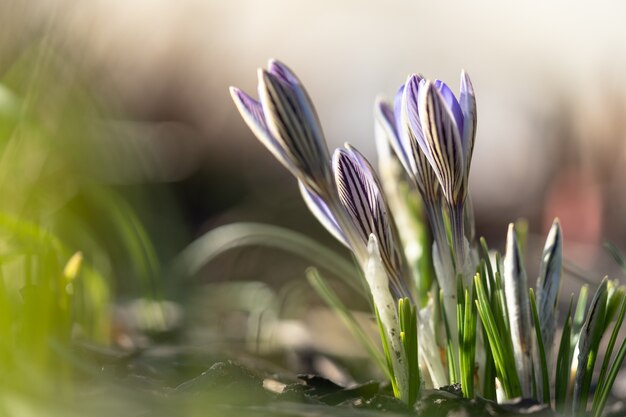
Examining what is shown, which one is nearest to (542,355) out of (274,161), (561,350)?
(561,350)

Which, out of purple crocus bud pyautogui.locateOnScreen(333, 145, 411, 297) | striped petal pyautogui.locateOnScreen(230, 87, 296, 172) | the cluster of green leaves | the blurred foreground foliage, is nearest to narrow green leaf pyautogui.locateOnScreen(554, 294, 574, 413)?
the cluster of green leaves

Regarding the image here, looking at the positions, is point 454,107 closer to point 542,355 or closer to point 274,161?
point 542,355

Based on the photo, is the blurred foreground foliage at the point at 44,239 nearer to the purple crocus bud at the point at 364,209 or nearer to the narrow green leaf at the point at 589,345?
the purple crocus bud at the point at 364,209

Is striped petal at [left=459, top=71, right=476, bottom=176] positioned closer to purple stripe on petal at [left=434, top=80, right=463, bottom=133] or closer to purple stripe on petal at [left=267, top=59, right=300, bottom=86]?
purple stripe on petal at [left=434, top=80, right=463, bottom=133]

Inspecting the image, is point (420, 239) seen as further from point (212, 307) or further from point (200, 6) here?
point (200, 6)

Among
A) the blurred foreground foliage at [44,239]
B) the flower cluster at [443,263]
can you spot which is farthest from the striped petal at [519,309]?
A: the blurred foreground foliage at [44,239]

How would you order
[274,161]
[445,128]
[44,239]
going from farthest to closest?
1. [274,161]
2. [44,239]
3. [445,128]
